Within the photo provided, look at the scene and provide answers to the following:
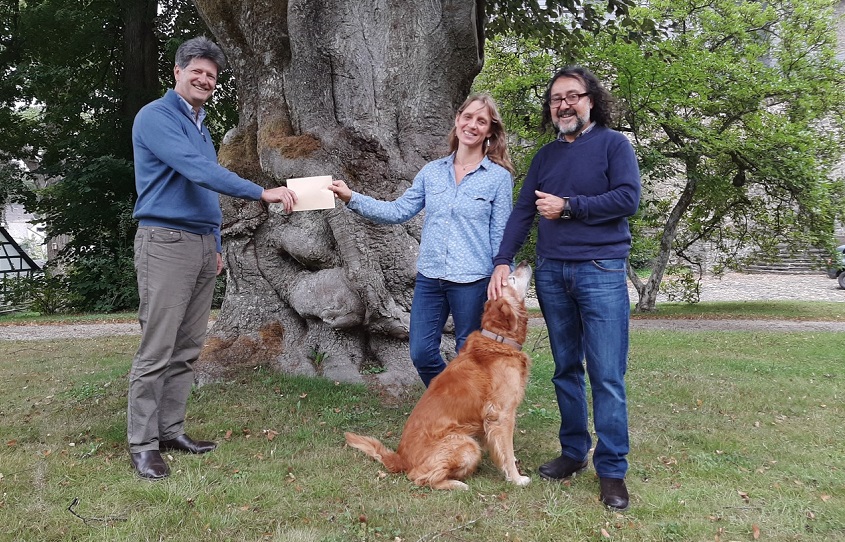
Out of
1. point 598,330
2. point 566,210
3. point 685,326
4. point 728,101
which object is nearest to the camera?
point 566,210

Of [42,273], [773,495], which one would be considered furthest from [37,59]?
[773,495]

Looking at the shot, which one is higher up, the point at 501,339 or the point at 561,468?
the point at 501,339

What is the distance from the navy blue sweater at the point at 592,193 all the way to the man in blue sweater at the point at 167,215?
1732 millimetres

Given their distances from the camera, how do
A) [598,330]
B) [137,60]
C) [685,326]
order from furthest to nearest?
[137,60] < [685,326] < [598,330]

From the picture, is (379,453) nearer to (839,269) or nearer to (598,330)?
(598,330)

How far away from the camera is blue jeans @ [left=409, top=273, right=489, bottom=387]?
420cm

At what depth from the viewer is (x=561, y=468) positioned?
4.20 metres

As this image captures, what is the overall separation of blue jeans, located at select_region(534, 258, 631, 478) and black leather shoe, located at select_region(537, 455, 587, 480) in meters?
0.34

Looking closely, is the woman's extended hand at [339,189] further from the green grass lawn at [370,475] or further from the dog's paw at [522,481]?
the dog's paw at [522,481]

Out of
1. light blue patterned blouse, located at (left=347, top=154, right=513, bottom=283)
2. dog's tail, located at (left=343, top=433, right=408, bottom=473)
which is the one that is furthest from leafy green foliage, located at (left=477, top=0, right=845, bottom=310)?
dog's tail, located at (left=343, top=433, right=408, bottom=473)

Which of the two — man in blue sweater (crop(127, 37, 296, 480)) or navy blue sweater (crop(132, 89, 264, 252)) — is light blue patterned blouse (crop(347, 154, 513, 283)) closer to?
man in blue sweater (crop(127, 37, 296, 480))

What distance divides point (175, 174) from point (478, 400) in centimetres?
246

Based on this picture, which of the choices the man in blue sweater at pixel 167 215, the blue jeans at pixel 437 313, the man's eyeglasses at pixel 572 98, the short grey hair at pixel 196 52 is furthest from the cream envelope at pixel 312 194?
the man's eyeglasses at pixel 572 98

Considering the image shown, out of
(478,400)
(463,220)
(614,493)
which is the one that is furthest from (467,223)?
(614,493)
